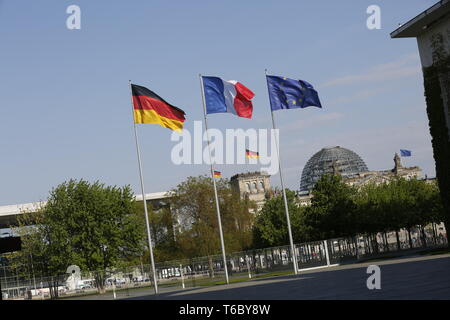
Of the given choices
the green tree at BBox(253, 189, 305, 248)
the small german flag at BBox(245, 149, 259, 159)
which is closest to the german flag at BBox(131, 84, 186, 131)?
the small german flag at BBox(245, 149, 259, 159)

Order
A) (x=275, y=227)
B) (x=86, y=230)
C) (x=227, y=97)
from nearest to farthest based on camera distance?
1. (x=227, y=97)
2. (x=86, y=230)
3. (x=275, y=227)

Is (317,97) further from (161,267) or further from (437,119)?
(161,267)

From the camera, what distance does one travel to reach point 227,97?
42.1 metres

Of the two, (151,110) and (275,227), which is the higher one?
(151,110)

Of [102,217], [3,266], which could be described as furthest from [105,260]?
[3,266]

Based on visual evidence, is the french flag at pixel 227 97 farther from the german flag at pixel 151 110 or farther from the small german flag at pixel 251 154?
the small german flag at pixel 251 154

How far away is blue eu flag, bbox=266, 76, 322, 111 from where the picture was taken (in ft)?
139

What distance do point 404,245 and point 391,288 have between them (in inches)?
2692

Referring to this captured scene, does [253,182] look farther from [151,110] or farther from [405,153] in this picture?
[151,110]

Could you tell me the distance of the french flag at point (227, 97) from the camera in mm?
41844

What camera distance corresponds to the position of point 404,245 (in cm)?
8950

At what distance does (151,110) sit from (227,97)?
5.20 metres

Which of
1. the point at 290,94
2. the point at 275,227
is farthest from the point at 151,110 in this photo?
the point at 275,227

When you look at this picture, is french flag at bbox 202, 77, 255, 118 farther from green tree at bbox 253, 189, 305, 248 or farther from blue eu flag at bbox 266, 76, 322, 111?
green tree at bbox 253, 189, 305, 248
